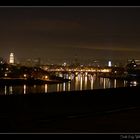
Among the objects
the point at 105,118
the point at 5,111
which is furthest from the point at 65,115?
the point at 5,111

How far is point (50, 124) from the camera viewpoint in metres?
9.23

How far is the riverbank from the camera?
28.4ft

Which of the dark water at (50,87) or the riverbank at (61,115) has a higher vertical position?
the riverbank at (61,115)

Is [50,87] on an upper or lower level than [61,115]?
lower

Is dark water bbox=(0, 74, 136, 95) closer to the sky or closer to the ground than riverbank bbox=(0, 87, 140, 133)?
closer to the ground

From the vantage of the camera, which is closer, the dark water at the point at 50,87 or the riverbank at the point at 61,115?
the riverbank at the point at 61,115

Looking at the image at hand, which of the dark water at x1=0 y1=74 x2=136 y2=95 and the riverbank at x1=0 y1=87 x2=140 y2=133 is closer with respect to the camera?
the riverbank at x1=0 y1=87 x2=140 y2=133

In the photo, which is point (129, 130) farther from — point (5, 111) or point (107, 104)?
point (107, 104)

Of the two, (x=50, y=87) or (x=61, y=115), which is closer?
(x=61, y=115)

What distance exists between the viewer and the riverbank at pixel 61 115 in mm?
8648

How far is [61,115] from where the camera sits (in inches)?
422
